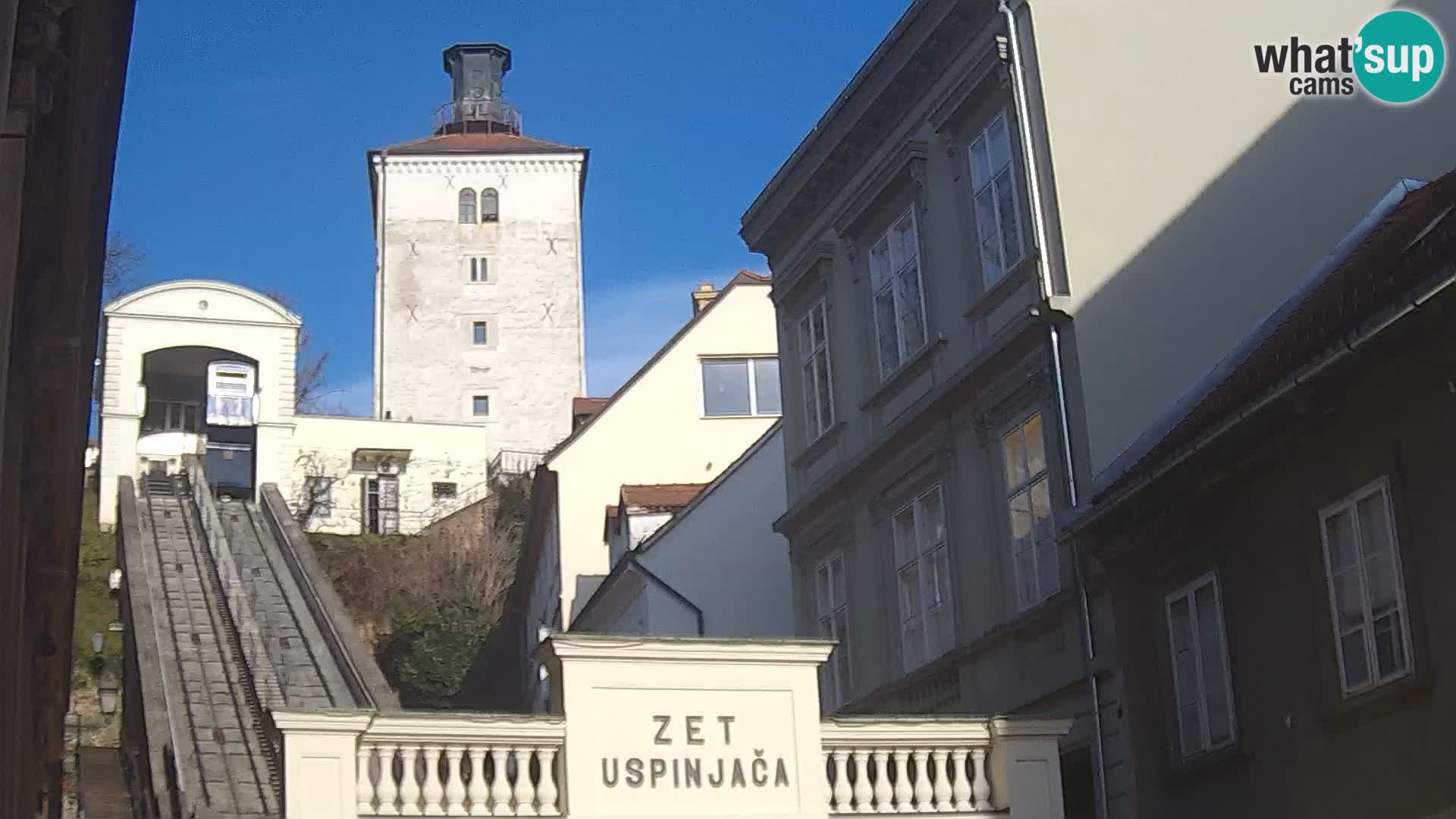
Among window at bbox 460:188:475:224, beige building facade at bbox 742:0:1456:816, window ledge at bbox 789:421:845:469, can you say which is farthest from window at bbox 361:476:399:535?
beige building facade at bbox 742:0:1456:816

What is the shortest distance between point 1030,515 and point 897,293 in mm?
4256

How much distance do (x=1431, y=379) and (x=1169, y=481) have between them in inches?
127

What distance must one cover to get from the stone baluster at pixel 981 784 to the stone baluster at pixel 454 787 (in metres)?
3.97

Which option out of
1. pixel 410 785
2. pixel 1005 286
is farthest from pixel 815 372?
pixel 410 785

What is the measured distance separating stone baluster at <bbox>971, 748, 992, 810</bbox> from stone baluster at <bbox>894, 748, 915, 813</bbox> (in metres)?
0.50

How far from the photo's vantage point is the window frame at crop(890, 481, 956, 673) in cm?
2136

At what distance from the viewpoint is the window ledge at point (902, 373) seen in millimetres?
21734

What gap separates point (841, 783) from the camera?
1509cm

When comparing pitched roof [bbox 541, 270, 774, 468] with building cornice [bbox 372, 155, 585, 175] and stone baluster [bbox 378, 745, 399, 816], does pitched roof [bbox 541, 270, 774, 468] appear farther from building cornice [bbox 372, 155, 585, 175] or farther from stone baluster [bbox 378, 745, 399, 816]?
building cornice [bbox 372, 155, 585, 175]

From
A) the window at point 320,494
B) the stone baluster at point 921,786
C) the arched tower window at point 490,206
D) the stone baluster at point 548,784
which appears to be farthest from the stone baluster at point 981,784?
the arched tower window at point 490,206

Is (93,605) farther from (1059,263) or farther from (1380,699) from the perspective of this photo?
(1380,699)

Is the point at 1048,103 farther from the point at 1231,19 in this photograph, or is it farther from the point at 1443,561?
the point at 1443,561

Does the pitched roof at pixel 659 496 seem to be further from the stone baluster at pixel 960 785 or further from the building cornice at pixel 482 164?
the building cornice at pixel 482 164

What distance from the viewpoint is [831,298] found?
25109 mm
